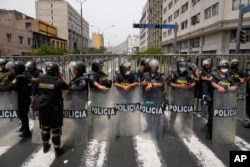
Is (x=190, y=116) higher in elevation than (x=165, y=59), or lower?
lower

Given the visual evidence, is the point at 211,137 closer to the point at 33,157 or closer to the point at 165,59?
the point at 165,59

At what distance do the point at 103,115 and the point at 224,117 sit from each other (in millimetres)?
2825

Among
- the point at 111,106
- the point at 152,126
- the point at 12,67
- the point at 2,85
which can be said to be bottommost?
the point at 152,126

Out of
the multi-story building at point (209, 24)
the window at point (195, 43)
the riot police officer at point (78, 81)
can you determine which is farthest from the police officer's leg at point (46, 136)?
the window at point (195, 43)

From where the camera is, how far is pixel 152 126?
532cm

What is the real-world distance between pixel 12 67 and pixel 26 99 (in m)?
0.85

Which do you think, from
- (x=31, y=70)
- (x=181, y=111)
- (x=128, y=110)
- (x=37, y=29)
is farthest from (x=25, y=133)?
(x=37, y=29)

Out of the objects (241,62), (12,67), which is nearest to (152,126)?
(12,67)

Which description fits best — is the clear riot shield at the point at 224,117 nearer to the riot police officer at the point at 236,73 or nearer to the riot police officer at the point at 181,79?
the riot police officer at the point at 181,79

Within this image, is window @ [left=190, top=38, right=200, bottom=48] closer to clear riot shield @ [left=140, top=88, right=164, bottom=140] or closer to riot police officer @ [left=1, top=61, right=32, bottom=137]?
clear riot shield @ [left=140, top=88, right=164, bottom=140]

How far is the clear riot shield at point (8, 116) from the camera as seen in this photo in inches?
198

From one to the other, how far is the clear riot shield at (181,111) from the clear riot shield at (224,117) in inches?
24.2

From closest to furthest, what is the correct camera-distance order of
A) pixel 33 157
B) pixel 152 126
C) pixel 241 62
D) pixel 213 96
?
pixel 33 157 < pixel 213 96 < pixel 152 126 < pixel 241 62

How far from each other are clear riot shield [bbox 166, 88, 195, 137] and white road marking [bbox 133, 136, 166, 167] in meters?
0.74
